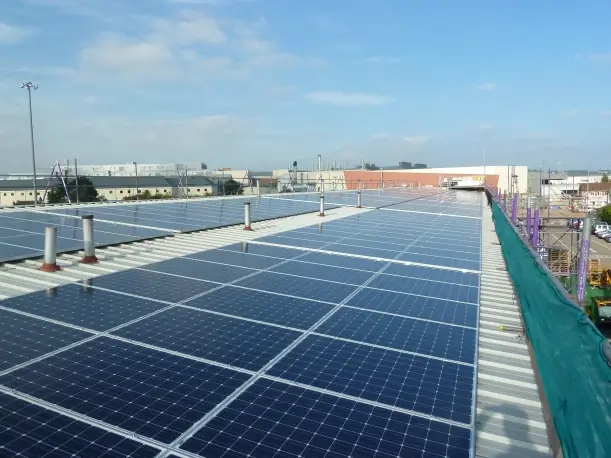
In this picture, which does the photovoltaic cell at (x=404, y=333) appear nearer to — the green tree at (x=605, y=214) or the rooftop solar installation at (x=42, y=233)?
the rooftop solar installation at (x=42, y=233)

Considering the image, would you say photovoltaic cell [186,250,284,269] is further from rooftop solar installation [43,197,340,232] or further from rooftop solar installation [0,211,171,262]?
rooftop solar installation [43,197,340,232]

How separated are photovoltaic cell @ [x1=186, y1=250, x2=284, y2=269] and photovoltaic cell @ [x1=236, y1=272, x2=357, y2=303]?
1277 mm

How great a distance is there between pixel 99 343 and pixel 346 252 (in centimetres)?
877

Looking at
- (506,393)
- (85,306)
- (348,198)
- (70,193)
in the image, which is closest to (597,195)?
(348,198)

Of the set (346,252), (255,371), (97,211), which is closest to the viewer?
(255,371)

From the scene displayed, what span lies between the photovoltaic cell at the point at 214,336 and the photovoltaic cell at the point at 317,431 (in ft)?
2.94

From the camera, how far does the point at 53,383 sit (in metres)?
4.75

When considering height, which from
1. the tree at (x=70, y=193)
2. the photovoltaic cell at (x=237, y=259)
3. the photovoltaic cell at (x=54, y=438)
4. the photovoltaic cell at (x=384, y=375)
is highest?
the tree at (x=70, y=193)

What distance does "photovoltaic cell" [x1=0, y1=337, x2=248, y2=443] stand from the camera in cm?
420

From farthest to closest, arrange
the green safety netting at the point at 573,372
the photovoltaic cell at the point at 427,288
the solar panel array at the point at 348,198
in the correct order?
1. the solar panel array at the point at 348,198
2. the photovoltaic cell at the point at 427,288
3. the green safety netting at the point at 573,372

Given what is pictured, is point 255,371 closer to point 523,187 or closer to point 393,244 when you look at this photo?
point 393,244

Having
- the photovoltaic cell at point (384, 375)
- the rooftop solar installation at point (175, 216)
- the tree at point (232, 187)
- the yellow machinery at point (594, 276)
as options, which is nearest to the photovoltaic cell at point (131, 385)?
the photovoltaic cell at point (384, 375)

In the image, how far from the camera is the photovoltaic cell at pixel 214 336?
18.6 feet

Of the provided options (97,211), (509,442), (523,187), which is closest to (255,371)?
(509,442)
